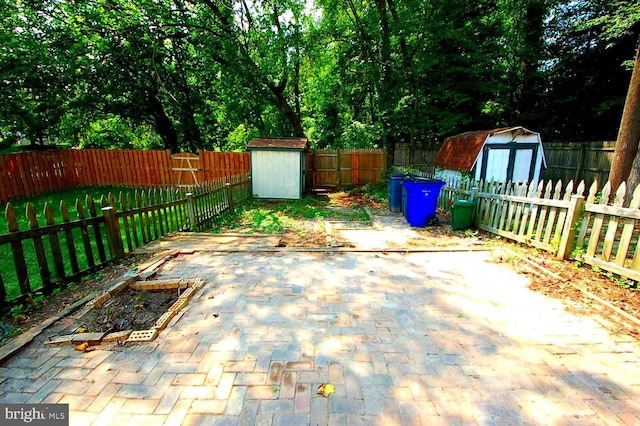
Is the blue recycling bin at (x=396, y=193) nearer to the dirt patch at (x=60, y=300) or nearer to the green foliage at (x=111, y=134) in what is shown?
the dirt patch at (x=60, y=300)

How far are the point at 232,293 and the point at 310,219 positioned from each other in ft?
15.8

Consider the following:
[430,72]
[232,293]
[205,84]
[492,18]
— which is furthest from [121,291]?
[492,18]

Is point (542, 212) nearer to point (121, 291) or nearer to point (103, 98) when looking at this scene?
point (121, 291)

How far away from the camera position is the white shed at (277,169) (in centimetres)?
1143

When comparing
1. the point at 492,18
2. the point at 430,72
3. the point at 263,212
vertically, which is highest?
the point at 492,18

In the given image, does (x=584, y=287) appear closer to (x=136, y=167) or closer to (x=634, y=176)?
(x=634, y=176)

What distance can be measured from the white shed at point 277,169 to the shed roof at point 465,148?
209 inches

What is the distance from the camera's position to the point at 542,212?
16.2ft

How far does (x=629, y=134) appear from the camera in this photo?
645 centimetres

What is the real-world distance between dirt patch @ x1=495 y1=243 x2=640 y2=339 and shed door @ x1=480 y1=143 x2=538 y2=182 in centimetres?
515

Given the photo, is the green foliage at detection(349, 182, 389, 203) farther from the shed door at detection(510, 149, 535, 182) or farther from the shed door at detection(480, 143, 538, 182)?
the shed door at detection(510, 149, 535, 182)

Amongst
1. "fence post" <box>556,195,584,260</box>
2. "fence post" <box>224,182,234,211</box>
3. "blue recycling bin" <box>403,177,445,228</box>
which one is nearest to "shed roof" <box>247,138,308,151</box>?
"fence post" <box>224,182,234,211</box>

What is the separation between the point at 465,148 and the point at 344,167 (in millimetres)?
5940

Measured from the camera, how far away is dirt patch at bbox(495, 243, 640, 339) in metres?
3.08
